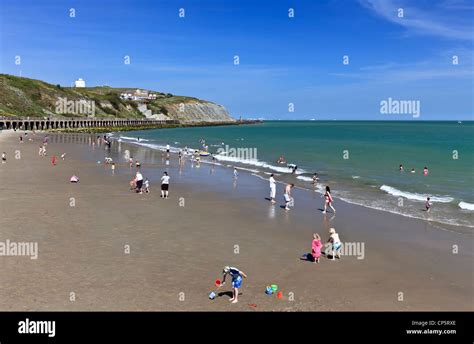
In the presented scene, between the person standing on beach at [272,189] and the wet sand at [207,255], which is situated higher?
the person standing on beach at [272,189]

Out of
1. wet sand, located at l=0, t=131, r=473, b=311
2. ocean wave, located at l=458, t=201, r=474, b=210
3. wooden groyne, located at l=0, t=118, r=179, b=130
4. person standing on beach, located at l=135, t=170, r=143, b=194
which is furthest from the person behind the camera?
wooden groyne, located at l=0, t=118, r=179, b=130

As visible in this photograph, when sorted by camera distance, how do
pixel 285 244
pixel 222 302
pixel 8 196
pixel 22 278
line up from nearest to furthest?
pixel 222 302 → pixel 22 278 → pixel 285 244 → pixel 8 196

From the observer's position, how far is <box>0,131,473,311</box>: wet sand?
36.4 feet

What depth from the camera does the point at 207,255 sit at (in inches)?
568

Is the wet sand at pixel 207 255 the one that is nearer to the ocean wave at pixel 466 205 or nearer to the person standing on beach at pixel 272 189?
the person standing on beach at pixel 272 189

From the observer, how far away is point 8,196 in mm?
22484

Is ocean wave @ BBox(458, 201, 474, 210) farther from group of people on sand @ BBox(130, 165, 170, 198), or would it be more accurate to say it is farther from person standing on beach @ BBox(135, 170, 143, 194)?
person standing on beach @ BBox(135, 170, 143, 194)

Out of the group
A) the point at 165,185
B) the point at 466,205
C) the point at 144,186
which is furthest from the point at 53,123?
the point at 466,205

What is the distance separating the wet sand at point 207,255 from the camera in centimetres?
1109

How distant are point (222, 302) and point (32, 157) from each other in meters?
37.0

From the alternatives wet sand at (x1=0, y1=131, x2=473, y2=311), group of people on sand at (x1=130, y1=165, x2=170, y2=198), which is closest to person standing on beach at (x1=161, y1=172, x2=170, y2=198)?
group of people on sand at (x1=130, y1=165, x2=170, y2=198)

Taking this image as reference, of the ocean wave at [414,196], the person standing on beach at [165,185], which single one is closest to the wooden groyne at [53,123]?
the person standing on beach at [165,185]
